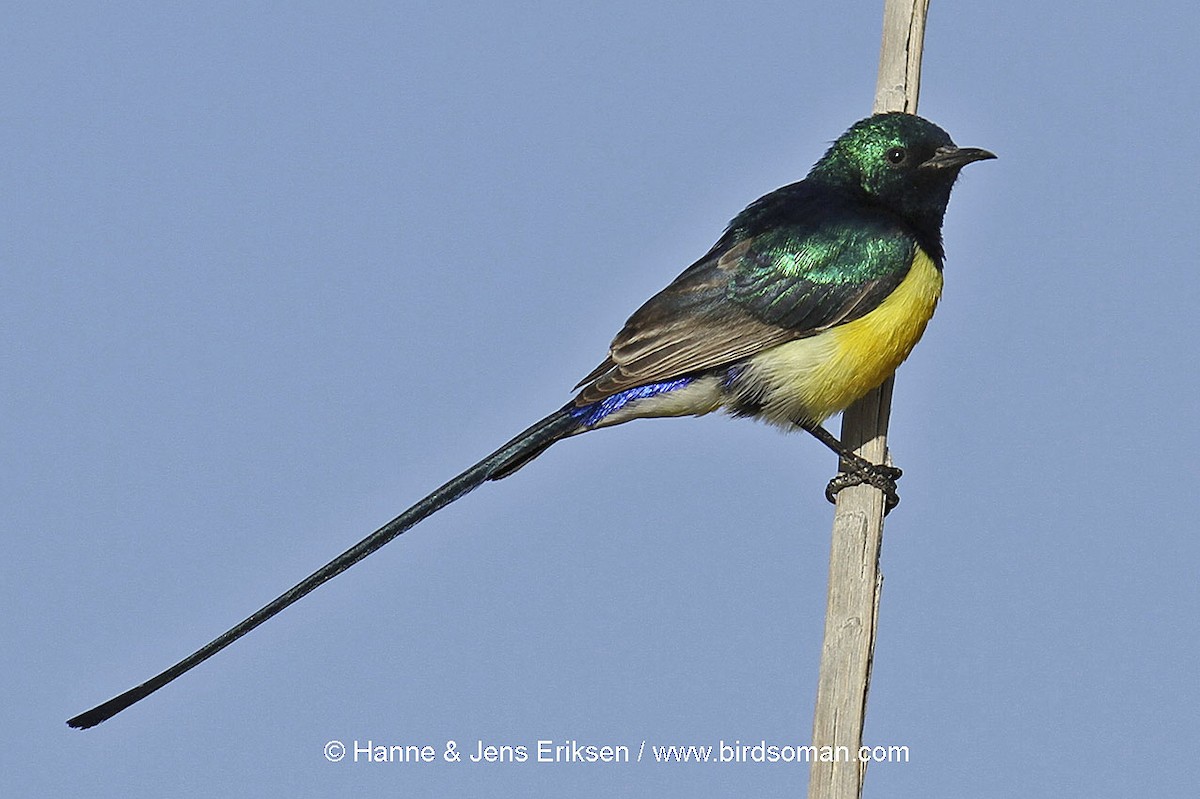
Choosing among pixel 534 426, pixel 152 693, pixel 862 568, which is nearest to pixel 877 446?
pixel 862 568

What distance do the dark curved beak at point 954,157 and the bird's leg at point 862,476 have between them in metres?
1.56

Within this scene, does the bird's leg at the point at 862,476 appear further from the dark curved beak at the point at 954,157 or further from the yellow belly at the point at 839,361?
the dark curved beak at the point at 954,157

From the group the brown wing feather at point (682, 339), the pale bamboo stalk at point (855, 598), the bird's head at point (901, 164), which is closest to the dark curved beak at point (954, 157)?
the bird's head at point (901, 164)

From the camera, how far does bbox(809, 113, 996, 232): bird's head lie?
9.25 meters

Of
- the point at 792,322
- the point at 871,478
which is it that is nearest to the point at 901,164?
the point at 792,322

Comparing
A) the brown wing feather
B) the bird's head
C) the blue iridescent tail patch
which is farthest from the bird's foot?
the bird's head

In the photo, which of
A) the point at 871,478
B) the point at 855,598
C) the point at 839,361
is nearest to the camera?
the point at 855,598

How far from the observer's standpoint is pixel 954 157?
9.19m

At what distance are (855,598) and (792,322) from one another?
5.73 feet

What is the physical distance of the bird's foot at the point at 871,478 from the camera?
8.68 m

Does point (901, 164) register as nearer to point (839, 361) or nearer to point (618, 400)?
point (839, 361)

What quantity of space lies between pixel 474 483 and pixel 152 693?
177cm

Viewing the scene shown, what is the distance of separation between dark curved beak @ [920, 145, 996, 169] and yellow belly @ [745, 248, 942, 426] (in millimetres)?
558

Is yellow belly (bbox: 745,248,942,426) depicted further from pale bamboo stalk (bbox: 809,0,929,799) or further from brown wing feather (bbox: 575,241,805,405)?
pale bamboo stalk (bbox: 809,0,929,799)
